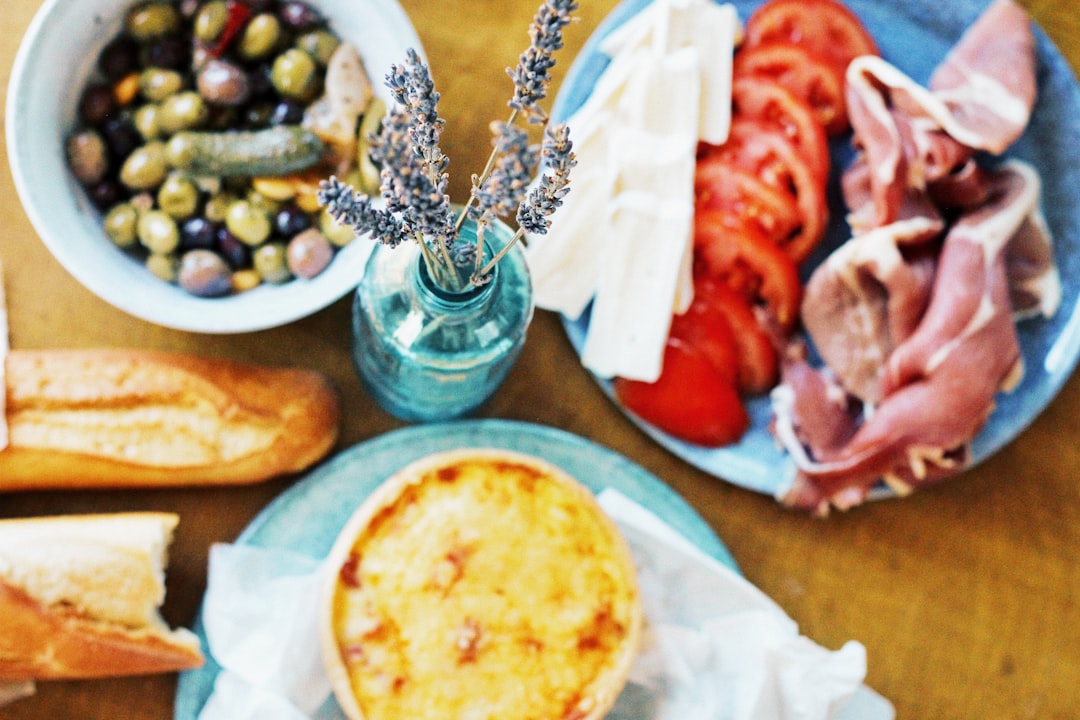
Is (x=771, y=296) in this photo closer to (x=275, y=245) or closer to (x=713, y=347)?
(x=713, y=347)

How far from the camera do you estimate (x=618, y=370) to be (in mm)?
1438

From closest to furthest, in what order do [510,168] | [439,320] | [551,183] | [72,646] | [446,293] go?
1. [510,168]
2. [551,183]
3. [446,293]
4. [439,320]
5. [72,646]

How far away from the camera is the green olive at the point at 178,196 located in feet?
4.28

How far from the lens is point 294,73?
4.34 ft

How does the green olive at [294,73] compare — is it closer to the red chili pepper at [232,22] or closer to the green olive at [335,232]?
the red chili pepper at [232,22]

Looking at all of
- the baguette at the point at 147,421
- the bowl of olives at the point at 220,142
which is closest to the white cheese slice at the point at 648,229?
the bowl of olives at the point at 220,142

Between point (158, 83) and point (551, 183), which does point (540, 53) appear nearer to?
point (551, 183)

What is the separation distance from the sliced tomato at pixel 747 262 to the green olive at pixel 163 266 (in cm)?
75

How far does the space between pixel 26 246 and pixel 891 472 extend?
1343 mm

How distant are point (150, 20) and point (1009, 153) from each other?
1301 mm

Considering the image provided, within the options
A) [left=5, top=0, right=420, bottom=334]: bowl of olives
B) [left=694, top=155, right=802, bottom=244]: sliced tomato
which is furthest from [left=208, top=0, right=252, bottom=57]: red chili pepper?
[left=694, top=155, right=802, bottom=244]: sliced tomato

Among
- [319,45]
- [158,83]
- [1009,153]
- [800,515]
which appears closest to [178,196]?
[158,83]

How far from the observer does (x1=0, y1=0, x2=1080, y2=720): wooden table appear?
4.76ft

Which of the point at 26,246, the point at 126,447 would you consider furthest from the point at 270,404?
the point at 26,246
